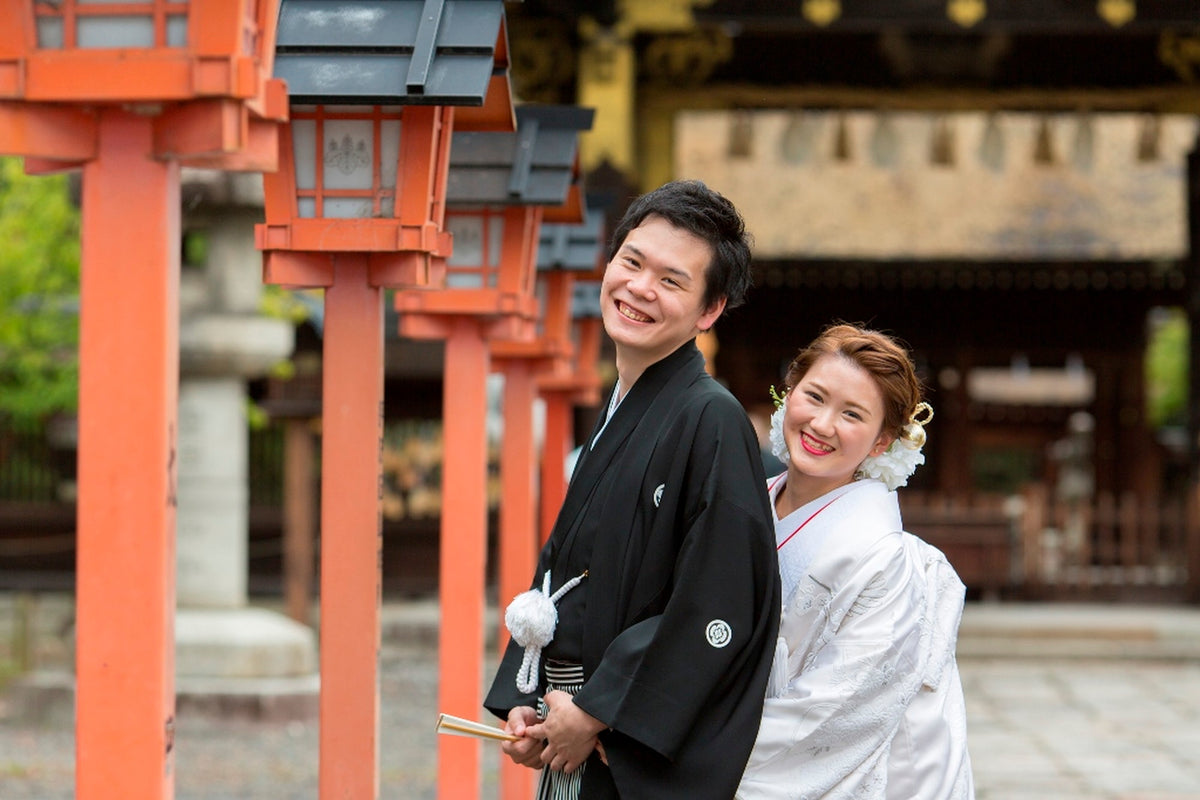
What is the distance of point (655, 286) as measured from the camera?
9.41ft

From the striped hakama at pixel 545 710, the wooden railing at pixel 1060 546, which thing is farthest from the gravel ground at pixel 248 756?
the wooden railing at pixel 1060 546

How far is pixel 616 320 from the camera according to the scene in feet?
9.56

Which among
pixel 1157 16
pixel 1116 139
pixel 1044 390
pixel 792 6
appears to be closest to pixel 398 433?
pixel 792 6

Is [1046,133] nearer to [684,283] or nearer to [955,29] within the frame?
[955,29]

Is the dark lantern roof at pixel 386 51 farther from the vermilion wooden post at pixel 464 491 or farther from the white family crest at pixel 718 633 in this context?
the vermilion wooden post at pixel 464 491

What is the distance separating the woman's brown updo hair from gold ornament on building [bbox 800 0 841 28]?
9.42 m

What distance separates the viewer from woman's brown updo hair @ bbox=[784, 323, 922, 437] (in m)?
3.08

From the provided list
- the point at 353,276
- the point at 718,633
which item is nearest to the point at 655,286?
the point at 718,633

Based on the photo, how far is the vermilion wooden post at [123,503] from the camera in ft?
7.98

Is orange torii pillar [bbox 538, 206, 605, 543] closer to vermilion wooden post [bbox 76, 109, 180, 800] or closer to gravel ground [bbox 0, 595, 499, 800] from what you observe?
gravel ground [bbox 0, 595, 499, 800]

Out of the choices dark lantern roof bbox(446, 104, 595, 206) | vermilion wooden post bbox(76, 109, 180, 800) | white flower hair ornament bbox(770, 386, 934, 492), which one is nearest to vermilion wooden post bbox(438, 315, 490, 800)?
dark lantern roof bbox(446, 104, 595, 206)

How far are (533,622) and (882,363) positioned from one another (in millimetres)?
820

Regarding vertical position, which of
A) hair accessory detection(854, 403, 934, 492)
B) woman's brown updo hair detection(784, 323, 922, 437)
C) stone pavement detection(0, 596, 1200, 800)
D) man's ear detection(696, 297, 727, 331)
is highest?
man's ear detection(696, 297, 727, 331)

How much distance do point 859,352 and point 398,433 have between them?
13.4 m
